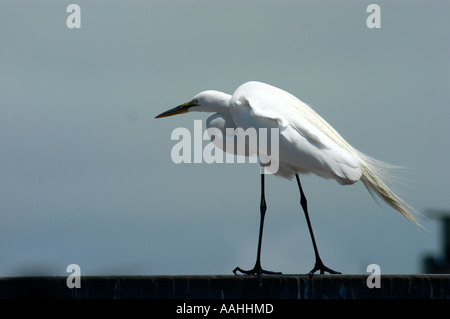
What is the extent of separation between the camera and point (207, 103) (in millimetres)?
9453

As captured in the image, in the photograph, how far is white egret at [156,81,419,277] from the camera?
847 centimetres

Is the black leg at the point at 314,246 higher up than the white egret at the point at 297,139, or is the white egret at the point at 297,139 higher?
the white egret at the point at 297,139

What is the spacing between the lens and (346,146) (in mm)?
9016
